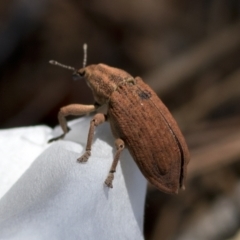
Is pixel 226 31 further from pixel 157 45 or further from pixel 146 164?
pixel 146 164

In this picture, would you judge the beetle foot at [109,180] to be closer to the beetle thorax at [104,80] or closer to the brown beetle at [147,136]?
the brown beetle at [147,136]

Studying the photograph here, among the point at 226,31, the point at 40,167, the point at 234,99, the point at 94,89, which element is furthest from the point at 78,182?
the point at 226,31

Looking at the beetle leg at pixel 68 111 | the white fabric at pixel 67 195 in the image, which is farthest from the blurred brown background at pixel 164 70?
the white fabric at pixel 67 195

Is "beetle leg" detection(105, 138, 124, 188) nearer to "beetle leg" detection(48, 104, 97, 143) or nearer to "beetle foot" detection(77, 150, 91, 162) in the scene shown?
"beetle foot" detection(77, 150, 91, 162)

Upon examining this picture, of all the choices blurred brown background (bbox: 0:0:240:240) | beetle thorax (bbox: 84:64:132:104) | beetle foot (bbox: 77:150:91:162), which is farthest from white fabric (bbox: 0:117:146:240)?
blurred brown background (bbox: 0:0:240:240)

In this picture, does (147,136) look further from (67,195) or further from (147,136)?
(67,195)

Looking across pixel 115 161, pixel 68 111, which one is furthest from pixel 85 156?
pixel 68 111
